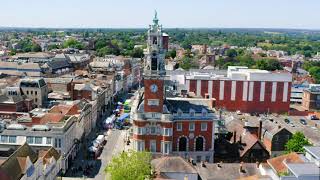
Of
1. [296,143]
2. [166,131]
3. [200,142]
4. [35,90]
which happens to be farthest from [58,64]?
[296,143]

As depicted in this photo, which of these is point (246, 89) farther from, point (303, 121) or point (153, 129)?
point (153, 129)

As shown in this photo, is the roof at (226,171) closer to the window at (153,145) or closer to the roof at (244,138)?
the roof at (244,138)

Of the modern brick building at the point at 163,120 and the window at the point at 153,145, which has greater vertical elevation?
the modern brick building at the point at 163,120

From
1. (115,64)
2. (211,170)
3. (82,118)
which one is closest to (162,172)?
(211,170)

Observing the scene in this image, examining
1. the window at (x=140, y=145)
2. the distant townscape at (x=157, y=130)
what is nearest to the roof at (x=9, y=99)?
the distant townscape at (x=157, y=130)

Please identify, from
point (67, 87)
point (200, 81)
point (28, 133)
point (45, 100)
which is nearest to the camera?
point (28, 133)

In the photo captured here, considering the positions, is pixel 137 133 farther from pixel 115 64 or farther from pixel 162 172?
pixel 115 64
